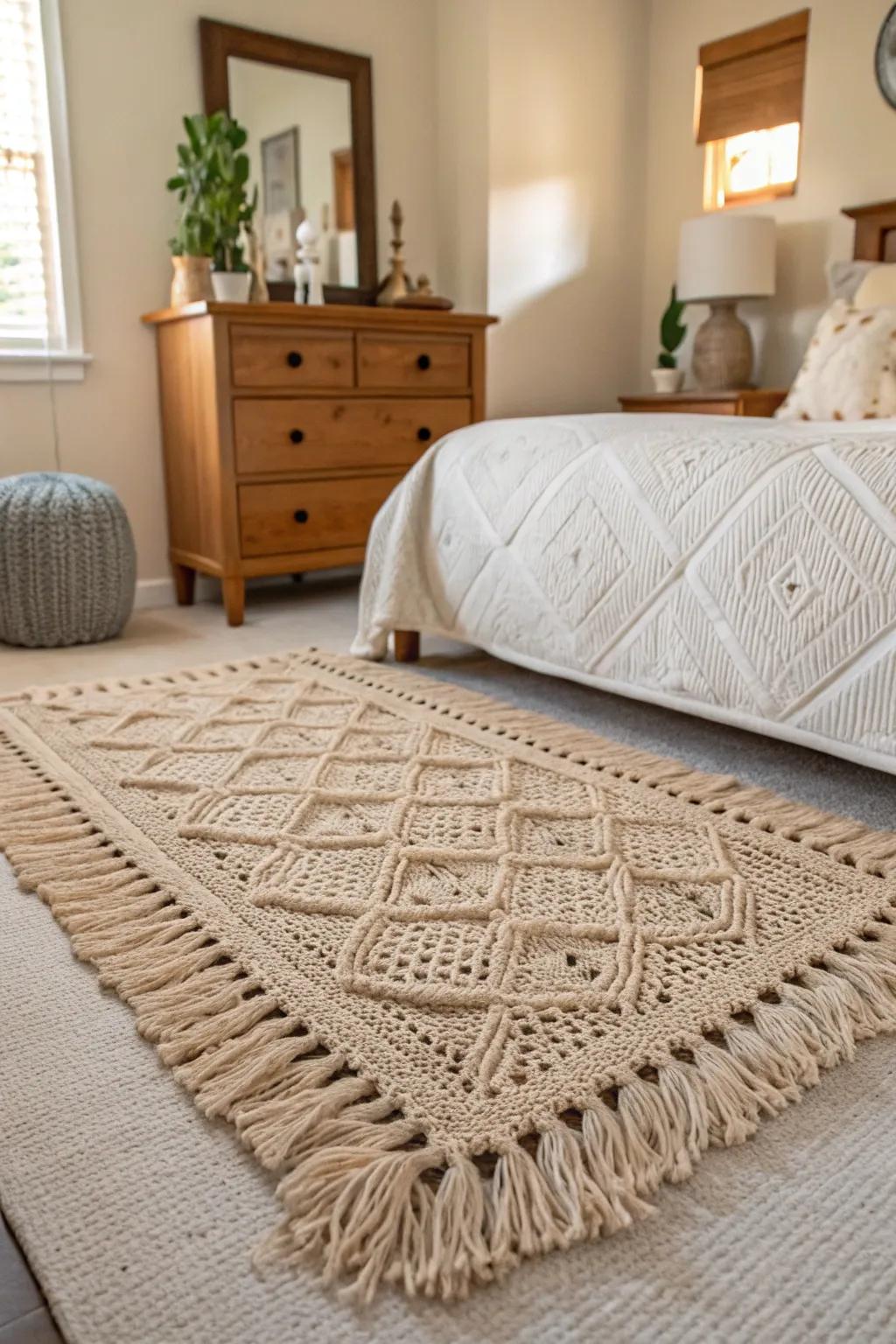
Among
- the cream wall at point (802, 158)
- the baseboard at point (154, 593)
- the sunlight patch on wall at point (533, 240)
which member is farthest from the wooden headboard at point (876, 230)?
the baseboard at point (154, 593)

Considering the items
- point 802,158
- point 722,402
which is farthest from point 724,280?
point 802,158

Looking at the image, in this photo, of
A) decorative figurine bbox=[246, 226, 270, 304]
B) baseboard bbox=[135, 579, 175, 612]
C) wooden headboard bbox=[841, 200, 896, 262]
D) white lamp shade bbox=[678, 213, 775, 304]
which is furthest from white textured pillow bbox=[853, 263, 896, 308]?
baseboard bbox=[135, 579, 175, 612]

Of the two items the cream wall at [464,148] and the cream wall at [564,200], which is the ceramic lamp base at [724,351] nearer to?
the cream wall at [564,200]

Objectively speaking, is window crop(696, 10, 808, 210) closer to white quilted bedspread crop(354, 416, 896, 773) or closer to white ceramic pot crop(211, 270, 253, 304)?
white ceramic pot crop(211, 270, 253, 304)

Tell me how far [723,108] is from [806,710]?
10.0 feet

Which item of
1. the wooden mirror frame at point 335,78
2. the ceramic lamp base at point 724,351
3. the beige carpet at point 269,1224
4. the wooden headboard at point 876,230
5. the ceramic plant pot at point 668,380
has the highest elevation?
the wooden mirror frame at point 335,78

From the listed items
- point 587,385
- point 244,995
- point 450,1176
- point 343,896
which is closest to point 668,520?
point 343,896

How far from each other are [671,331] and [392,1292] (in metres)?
3.65

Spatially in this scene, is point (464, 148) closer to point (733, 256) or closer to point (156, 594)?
point (733, 256)

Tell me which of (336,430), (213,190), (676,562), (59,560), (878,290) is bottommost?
(59,560)

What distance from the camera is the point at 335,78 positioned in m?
3.38

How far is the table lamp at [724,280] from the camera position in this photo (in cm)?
337

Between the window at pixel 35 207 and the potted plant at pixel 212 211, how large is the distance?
0.31m

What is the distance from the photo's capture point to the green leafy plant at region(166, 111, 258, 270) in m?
2.83
